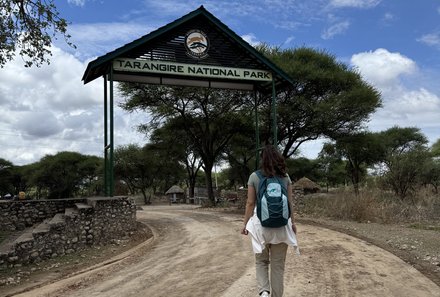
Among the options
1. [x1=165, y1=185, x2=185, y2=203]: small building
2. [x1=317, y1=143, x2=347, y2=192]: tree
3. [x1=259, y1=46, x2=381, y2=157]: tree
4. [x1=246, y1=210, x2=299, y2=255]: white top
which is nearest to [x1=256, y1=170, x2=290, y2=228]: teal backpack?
[x1=246, y1=210, x2=299, y2=255]: white top

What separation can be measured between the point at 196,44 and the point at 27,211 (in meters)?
8.51

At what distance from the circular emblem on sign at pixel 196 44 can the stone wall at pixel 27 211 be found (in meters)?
6.73

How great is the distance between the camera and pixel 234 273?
25.1 ft

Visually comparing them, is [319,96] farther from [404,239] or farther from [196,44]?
[404,239]

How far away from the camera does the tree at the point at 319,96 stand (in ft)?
79.8

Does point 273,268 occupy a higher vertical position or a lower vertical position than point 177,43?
lower

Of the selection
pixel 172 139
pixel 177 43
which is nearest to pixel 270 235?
pixel 177 43

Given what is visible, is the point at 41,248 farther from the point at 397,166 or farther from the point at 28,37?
the point at 397,166

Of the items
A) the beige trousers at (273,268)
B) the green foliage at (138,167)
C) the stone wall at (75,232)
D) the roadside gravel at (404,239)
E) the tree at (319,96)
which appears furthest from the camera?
the green foliage at (138,167)

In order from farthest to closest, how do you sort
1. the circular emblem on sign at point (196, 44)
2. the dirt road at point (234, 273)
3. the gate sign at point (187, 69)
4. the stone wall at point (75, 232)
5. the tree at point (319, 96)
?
the tree at point (319, 96) → the circular emblem on sign at point (196, 44) → the gate sign at point (187, 69) → the stone wall at point (75, 232) → the dirt road at point (234, 273)

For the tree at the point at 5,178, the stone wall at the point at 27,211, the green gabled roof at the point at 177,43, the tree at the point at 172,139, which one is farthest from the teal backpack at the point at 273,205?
the tree at the point at 5,178

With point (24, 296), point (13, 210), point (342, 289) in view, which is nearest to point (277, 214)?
point (342, 289)

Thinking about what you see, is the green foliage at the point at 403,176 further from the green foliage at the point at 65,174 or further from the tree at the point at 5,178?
the tree at the point at 5,178

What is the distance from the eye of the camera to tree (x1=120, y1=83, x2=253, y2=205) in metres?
25.2
